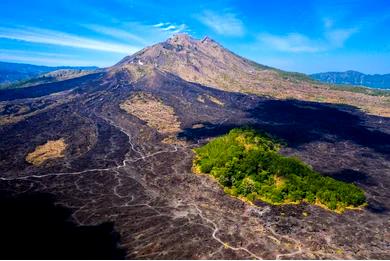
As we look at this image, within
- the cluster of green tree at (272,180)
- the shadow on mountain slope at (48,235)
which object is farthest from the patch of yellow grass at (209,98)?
the shadow on mountain slope at (48,235)

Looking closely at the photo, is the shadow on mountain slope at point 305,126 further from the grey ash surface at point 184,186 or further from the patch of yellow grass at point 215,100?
the patch of yellow grass at point 215,100

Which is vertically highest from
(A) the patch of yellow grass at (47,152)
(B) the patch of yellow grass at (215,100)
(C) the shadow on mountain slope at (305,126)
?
(B) the patch of yellow grass at (215,100)

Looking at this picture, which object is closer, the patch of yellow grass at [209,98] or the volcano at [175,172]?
the volcano at [175,172]

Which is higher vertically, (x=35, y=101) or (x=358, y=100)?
(x=358, y=100)

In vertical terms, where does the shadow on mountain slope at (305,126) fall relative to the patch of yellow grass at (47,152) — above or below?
above

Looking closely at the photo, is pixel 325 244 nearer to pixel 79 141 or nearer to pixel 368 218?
pixel 368 218

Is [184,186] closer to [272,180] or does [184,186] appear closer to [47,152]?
[272,180]

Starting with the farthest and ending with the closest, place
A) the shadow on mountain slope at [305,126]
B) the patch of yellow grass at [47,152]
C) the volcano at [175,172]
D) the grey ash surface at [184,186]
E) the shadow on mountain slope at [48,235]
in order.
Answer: the shadow on mountain slope at [305,126]
the patch of yellow grass at [47,152]
the volcano at [175,172]
the grey ash surface at [184,186]
the shadow on mountain slope at [48,235]

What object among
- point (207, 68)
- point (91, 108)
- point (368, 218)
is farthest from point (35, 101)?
point (368, 218)
